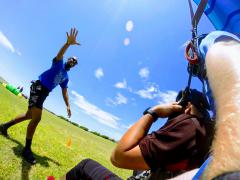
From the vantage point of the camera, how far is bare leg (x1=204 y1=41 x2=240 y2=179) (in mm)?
638

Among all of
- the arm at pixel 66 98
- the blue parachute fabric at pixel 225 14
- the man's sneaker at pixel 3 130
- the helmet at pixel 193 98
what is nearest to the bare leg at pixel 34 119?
the man's sneaker at pixel 3 130

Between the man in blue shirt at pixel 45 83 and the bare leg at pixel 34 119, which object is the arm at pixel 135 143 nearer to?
the man in blue shirt at pixel 45 83

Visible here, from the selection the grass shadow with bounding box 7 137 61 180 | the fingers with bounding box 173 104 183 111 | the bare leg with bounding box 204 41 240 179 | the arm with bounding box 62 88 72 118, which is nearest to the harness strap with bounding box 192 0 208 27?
the fingers with bounding box 173 104 183 111

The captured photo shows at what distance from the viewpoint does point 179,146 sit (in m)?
1.93

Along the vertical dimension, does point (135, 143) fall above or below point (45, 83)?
above

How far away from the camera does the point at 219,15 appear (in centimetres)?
279

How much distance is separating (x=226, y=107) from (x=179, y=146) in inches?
48.4

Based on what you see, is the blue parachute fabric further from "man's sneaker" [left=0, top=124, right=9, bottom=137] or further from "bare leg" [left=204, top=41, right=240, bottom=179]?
"man's sneaker" [left=0, top=124, right=9, bottom=137]

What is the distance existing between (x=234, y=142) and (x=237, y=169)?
72 mm

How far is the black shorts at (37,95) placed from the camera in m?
6.82

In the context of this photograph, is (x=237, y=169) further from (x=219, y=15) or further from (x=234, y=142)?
(x=219, y=15)

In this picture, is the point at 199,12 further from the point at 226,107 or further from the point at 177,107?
the point at 226,107

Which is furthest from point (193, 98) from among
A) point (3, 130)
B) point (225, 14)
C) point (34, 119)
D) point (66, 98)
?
point (3, 130)

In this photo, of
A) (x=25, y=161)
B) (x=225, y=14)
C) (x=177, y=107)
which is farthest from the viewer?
(x=25, y=161)
